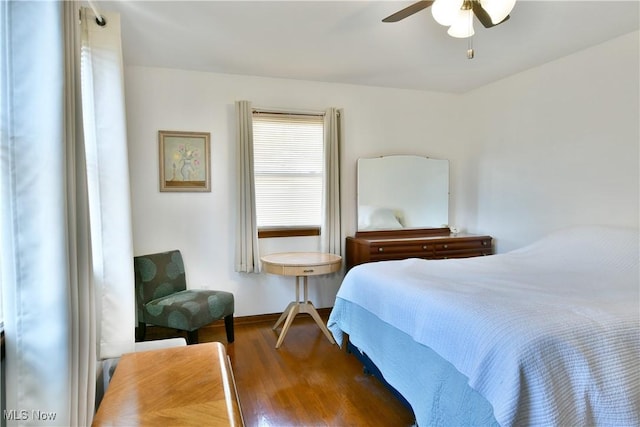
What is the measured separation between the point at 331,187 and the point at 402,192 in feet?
3.03

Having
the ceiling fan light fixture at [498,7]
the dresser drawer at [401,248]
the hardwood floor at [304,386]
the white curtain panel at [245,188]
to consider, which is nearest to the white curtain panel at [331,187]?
the dresser drawer at [401,248]

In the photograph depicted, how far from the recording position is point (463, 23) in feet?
7.06

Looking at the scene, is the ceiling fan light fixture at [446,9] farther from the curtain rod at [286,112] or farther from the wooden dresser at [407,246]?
the wooden dresser at [407,246]

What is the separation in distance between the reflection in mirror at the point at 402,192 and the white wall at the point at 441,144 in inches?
5.1

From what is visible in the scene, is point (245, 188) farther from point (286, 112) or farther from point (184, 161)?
point (286, 112)

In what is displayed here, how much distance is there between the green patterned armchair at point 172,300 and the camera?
2850 mm

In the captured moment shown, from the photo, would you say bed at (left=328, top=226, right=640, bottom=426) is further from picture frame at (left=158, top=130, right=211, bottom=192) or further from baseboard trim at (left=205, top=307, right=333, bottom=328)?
picture frame at (left=158, top=130, right=211, bottom=192)

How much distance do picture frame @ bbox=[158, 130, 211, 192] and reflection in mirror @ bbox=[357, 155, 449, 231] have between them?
1.59 m

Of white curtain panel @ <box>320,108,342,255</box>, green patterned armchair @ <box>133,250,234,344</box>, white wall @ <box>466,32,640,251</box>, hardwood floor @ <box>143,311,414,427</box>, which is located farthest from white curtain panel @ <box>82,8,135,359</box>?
white wall @ <box>466,32,640,251</box>

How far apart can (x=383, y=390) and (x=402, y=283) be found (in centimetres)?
80

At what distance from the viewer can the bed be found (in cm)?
133

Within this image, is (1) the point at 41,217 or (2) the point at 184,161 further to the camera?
(2) the point at 184,161

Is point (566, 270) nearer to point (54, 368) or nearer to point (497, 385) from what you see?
point (497, 385)

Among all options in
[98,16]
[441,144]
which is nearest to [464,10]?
[98,16]
